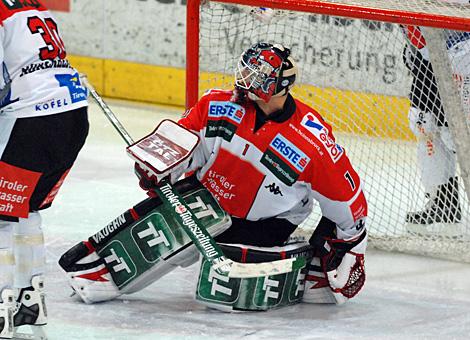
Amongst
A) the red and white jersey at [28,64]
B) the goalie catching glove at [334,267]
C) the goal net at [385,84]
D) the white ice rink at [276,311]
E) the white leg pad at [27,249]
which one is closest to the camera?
the red and white jersey at [28,64]

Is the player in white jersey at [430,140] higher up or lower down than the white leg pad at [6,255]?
lower down

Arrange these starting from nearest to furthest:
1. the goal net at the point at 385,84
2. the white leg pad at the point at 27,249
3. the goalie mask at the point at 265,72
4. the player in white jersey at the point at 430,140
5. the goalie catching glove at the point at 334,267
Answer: the white leg pad at the point at 27,249
the goalie mask at the point at 265,72
the goalie catching glove at the point at 334,267
the goal net at the point at 385,84
the player in white jersey at the point at 430,140

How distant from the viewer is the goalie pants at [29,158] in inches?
130

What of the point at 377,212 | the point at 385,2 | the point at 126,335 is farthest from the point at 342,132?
the point at 126,335

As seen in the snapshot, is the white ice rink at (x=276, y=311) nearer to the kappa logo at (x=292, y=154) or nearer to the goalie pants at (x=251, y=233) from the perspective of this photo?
the goalie pants at (x=251, y=233)

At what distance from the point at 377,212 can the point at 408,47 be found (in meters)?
0.71

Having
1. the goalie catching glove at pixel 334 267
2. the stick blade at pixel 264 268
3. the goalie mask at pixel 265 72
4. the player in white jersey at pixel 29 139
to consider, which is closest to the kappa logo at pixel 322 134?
the goalie mask at pixel 265 72

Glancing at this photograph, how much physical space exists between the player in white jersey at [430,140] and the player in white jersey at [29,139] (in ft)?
6.14

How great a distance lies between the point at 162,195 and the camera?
12.6 ft

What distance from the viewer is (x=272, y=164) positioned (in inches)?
155

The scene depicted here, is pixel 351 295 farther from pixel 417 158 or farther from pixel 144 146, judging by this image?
pixel 417 158

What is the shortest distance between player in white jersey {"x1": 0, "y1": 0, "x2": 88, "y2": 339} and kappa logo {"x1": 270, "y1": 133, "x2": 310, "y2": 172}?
0.76 metres

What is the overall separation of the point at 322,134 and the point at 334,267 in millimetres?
444

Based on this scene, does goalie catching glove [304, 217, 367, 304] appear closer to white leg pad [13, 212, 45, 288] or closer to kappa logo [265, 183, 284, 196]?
kappa logo [265, 183, 284, 196]
